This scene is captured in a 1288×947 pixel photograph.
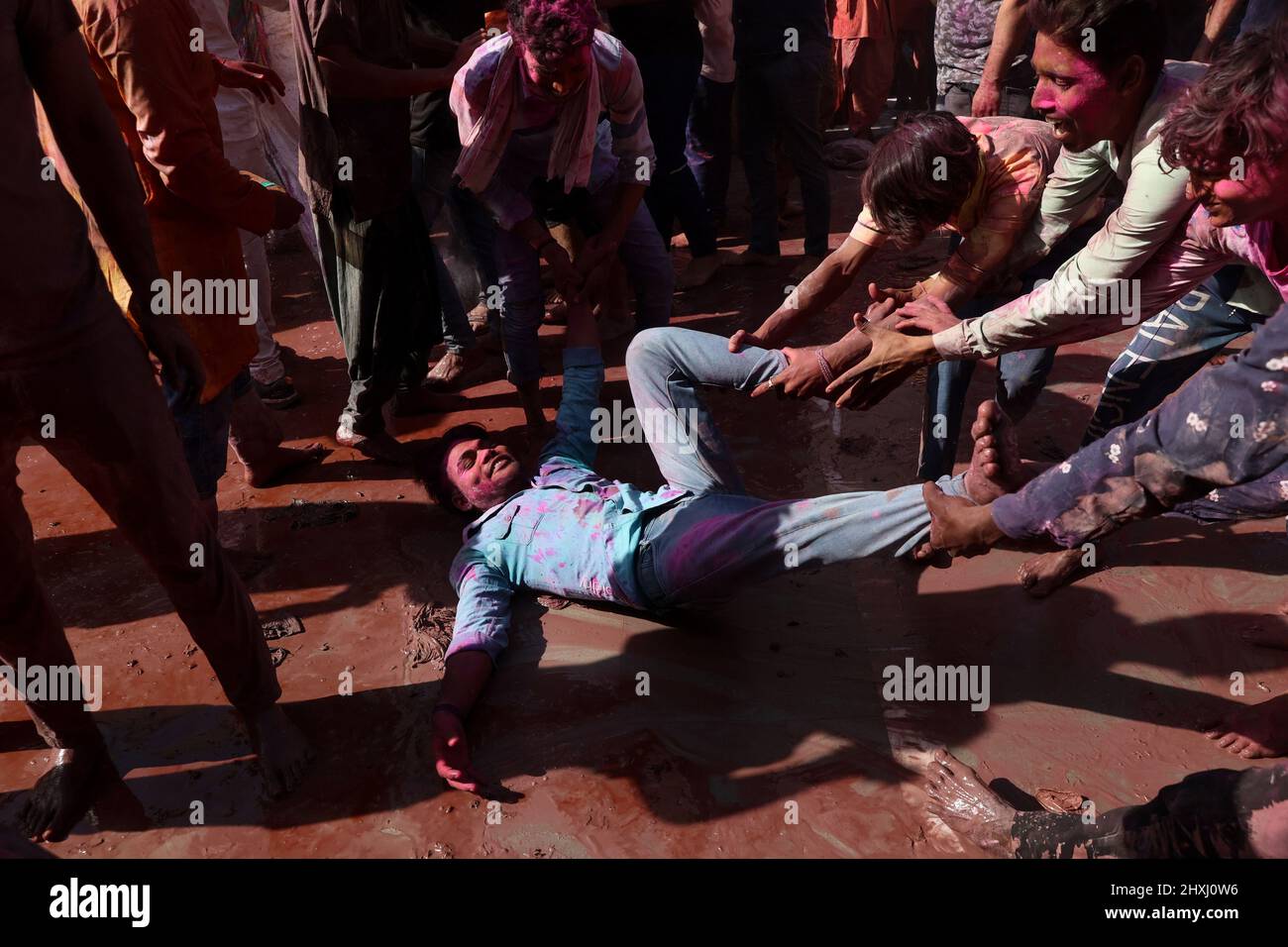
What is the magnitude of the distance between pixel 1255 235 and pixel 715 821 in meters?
1.93

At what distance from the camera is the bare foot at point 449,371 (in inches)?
181

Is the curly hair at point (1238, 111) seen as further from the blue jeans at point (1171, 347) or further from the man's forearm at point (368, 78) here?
the man's forearm at point (368, 78)

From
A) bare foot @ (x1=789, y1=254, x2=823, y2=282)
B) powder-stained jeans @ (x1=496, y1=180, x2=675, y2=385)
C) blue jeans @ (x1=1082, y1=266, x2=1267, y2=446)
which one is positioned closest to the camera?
blue jeans @ (x1=1082, y1=266, x2=1267, y2=446)

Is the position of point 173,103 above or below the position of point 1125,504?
above

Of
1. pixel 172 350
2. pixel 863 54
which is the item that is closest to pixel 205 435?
pixel 172 350

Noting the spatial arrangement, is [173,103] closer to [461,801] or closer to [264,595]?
[264,595]

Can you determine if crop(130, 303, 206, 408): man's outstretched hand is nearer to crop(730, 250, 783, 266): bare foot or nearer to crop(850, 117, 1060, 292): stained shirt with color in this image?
crop(850, 117, 1060, 292): stained shirt with color

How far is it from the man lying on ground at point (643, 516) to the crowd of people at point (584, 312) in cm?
1

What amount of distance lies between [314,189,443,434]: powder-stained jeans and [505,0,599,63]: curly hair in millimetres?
807

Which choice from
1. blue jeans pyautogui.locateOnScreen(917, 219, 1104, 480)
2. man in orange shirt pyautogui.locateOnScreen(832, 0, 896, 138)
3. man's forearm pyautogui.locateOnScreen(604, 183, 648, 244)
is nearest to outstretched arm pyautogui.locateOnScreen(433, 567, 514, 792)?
man's forearm pyautogui.locateOnScreen(604, 183, 648, 244)

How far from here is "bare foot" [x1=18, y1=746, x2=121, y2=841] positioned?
8.41 feet

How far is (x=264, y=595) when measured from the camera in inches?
135

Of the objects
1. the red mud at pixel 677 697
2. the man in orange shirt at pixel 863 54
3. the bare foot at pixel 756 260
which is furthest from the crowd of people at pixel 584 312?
the man in orange shirt at pixel 863 54

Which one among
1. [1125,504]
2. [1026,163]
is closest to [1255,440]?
[1125,504]
